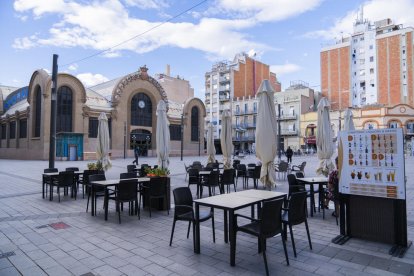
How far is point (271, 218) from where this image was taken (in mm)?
4074

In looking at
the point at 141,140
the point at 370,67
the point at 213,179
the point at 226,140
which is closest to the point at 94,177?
the point at 213,179

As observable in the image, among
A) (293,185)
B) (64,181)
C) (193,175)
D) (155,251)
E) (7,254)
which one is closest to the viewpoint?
(7,254)

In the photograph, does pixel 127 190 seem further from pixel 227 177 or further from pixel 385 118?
pixel 385 118

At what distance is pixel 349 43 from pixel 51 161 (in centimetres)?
6121

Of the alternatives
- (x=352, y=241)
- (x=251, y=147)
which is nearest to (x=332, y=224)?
(x=352, y=241)

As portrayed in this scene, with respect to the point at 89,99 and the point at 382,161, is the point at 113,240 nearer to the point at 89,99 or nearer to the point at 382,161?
the point at 382,161

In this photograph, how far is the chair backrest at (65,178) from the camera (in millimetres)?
8852

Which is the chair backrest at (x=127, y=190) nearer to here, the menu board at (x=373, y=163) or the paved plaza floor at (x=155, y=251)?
the paved plaza floor at (x=155, y=251)

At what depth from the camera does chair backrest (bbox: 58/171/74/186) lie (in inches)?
348

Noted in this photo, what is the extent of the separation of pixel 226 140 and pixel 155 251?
879 cm

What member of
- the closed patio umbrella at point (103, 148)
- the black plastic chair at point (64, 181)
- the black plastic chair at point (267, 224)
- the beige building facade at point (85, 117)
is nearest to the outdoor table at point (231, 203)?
the black plastic chair at point (267, 224)

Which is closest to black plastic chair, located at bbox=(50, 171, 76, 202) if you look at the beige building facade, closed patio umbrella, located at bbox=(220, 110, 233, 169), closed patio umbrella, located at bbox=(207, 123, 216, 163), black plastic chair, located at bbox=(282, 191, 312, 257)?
closed patio umbrella, located at bbox=(220, 110, 233, 169)

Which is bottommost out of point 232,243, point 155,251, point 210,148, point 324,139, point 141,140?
point 155,251

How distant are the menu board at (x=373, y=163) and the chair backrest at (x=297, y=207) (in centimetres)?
105
